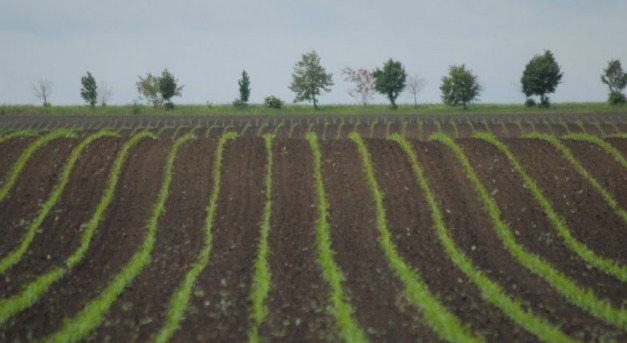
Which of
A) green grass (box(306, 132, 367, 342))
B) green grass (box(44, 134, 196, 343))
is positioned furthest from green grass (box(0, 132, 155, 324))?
green grass (box(306, 132, 367, 342))

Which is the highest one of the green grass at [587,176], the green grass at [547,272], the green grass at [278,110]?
the green grass at [278,110]

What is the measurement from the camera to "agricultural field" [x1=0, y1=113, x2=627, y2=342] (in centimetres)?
1145

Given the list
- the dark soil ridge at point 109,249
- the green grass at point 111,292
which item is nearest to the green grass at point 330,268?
the green grass at point 111,292

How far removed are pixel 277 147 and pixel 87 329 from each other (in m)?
13.1

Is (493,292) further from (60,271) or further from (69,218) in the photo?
(69,218)

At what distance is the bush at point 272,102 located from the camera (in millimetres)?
79688

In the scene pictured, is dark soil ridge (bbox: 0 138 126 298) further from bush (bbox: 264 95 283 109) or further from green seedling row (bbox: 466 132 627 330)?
bush (bbox: 264 95 283 109)

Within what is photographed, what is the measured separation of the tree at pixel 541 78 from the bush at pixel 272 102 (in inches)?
1150

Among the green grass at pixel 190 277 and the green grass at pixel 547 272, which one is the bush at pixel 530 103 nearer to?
the green grass at pixel 547 272

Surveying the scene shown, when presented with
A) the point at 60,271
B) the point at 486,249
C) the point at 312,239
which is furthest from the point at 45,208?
the point at 486,249

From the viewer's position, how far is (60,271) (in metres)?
14.4

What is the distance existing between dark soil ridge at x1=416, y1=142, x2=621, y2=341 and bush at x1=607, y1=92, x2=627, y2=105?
6155 centimetres

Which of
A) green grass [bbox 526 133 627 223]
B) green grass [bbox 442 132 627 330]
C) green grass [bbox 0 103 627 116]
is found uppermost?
green grass [bbox 0 103 627 116]

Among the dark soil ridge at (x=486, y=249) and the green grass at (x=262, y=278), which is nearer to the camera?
the dark soil ridge at (x=486, y=249)
